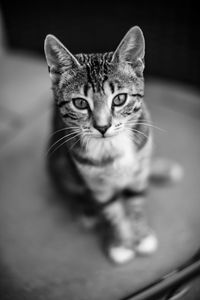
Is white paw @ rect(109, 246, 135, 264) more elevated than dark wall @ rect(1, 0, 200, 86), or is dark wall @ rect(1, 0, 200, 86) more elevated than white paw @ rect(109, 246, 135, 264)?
dark wall @ rect(1, 0, 200, 86)

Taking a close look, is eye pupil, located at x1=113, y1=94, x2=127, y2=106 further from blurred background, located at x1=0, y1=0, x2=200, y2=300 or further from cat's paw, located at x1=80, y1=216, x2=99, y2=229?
cat's paw, located at x1=80, y1=216, x2=99, y2=229

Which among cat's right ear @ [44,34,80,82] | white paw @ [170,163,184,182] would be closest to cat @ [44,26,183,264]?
cat's right ear @ [44,34,80,82]

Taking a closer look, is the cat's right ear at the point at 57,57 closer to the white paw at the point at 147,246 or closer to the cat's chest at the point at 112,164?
the cat's chest at the point at 112,164

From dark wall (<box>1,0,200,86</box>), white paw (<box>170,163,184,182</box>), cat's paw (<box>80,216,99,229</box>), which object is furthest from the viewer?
dark wall (<box>1,0,200,86</box>)

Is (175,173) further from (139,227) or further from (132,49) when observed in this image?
(132,49)

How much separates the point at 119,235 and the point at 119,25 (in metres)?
1.08

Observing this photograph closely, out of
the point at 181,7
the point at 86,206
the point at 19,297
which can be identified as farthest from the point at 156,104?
the point at 19,297

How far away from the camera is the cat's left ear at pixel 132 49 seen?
70 centimetres

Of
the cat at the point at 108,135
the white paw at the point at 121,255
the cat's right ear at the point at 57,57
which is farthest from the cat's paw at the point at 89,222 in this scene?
the cat's right ear at the point at 57,57

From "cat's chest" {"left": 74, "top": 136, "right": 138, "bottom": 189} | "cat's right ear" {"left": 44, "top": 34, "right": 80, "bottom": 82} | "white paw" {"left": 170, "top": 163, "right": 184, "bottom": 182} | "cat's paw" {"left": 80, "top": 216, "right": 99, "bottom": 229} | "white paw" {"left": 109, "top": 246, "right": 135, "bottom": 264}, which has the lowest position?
"white paw" {"left": 109, "top": 246, "right": 135, "bottom": 264}

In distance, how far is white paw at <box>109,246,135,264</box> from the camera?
105cm

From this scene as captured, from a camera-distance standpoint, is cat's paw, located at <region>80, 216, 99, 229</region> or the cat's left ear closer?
the cat's left ear

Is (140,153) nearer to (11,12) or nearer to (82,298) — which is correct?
(82,298)

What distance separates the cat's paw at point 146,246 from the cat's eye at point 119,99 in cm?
53
